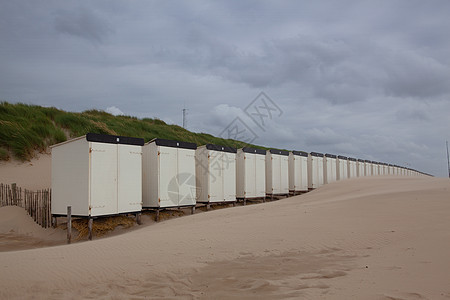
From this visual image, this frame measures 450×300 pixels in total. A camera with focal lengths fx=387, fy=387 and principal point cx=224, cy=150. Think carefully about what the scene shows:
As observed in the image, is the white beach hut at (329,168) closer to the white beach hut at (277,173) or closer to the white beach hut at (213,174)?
the white beach hut at (277,173)

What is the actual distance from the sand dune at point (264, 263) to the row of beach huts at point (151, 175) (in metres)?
4.03

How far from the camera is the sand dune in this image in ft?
18.2

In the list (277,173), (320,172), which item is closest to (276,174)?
(277,173)

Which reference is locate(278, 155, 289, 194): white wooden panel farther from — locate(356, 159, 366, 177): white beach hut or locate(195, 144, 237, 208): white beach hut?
locate(356, 159, 366, 177): white beach hut

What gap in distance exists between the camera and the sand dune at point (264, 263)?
18.2 feet

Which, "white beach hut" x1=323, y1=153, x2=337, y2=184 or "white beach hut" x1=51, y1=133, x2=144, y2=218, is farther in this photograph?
"white beach hut" x1=323, y1=153, x2=337, y2=184

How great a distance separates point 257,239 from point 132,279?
12.0 ft

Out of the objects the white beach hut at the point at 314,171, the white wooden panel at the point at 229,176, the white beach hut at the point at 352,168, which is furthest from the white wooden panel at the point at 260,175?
the white beach hut at the point at 352,168

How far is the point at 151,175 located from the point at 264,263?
385 inches

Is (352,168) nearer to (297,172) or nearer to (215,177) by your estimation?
(297,172)

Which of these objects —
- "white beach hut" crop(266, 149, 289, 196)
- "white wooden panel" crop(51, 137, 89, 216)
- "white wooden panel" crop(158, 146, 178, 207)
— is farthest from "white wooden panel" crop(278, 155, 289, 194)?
"white wooden panel" crop(51, 137, 89, 216)

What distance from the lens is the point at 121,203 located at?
14.3 m

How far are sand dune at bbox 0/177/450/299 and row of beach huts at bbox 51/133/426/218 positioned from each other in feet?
13.2

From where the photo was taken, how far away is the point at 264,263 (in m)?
7.08
